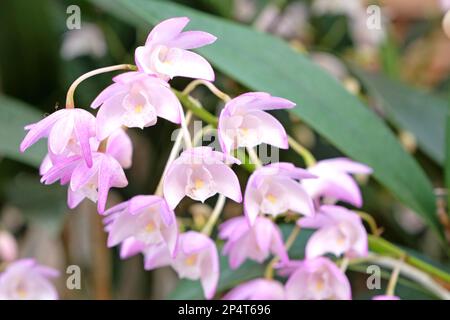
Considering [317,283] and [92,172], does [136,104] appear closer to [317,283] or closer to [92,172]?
[92,172]

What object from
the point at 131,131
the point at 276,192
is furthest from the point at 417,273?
the point at 131,131

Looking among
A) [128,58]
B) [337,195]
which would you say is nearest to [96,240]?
[128,58]

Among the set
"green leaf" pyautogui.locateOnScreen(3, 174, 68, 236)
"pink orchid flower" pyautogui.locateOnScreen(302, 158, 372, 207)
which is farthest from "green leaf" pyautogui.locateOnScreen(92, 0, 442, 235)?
"green leaf" pyautogui.locateOnScreen(3, 174, 68, 236)

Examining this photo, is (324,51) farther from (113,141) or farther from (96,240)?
(113,141)

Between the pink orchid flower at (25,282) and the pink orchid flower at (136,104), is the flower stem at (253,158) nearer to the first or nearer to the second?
the pink orchid flower at (136,104)

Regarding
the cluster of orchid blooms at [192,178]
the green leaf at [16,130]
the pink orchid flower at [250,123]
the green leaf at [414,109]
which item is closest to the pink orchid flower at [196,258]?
the cluster of orchid blooms at [192,178]
